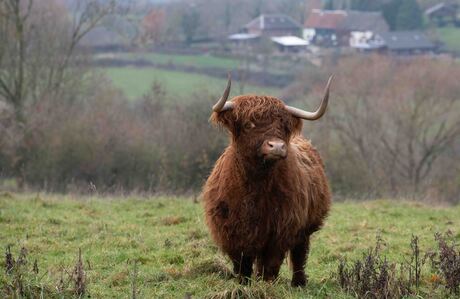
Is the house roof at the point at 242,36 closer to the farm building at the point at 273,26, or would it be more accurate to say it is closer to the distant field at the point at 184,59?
the farm building at the point at 273,26

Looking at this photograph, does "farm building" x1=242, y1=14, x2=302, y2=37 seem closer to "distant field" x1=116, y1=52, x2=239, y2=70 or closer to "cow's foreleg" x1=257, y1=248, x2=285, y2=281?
"distant field" x1=116, y1=52, x2=239, y2=70

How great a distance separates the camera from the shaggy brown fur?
22.6 ft

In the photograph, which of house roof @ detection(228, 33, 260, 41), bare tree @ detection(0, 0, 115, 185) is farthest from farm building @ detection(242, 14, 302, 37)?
bare tree @ detection(0, 0, 115, 185)

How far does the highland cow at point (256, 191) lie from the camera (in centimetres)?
687

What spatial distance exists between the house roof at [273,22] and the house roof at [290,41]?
59.4 inches

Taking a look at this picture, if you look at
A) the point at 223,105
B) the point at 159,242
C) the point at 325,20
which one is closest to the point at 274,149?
the point at 223,105

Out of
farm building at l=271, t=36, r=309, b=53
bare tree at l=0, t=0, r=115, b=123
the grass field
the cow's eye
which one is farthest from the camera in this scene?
farm building at l=271, t=36, r=309, b=53

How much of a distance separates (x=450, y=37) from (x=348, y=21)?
749 cm

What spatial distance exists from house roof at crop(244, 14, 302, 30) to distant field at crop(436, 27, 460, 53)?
10.1 metres

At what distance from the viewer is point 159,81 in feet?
122

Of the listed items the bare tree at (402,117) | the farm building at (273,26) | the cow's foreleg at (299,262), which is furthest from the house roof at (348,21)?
the cow's foreleg at (299,262)

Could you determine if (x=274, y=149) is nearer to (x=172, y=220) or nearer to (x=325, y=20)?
(x=172, y=220)

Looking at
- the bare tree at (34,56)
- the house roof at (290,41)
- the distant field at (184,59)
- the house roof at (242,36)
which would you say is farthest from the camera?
the house roof at (242,36)

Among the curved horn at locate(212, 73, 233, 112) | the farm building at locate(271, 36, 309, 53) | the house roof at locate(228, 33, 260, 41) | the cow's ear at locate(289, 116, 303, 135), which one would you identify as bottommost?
the farm building at locate(271, 36, 309, 53)
